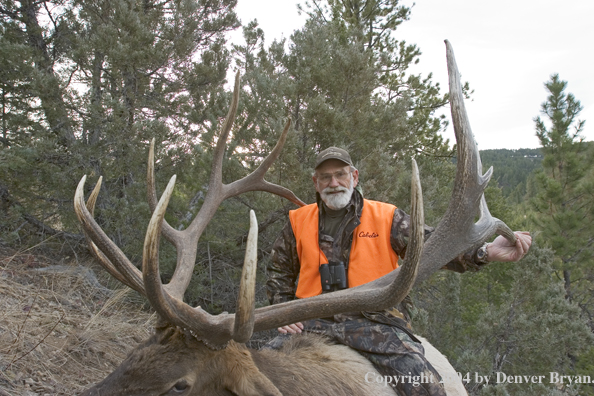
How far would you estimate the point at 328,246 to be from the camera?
3.21 meters

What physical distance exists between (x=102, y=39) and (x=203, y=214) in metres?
3.82

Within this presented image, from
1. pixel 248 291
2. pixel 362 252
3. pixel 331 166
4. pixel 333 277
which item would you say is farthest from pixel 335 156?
pixel 248 291

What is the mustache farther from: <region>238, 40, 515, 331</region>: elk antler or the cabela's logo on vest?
<region>238, 40, 515, 331</region>: elk antler

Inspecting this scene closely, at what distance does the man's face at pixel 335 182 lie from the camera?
3.32 metres

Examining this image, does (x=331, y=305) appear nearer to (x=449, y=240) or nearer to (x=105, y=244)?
(x=449, y=240)

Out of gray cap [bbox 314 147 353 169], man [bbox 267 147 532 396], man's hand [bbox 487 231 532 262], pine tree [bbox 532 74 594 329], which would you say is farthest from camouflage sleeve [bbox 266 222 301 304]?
pine tree [bbox 532 74 594 329]

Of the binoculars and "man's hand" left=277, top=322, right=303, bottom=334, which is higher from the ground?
the binoculars

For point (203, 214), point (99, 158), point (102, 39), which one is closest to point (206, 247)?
point (99, 158)

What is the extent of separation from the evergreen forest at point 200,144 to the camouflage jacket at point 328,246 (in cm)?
172

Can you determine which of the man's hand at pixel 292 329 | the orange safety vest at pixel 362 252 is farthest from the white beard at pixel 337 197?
the man's hand at pixel 292 329

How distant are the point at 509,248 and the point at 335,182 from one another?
134 cm

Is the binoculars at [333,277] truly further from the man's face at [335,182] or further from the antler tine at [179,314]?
the antler tine at [179,314]

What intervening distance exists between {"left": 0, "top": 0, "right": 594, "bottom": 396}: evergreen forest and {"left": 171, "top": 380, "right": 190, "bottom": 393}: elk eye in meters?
3.39

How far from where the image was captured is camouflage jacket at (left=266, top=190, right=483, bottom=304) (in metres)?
3.10
